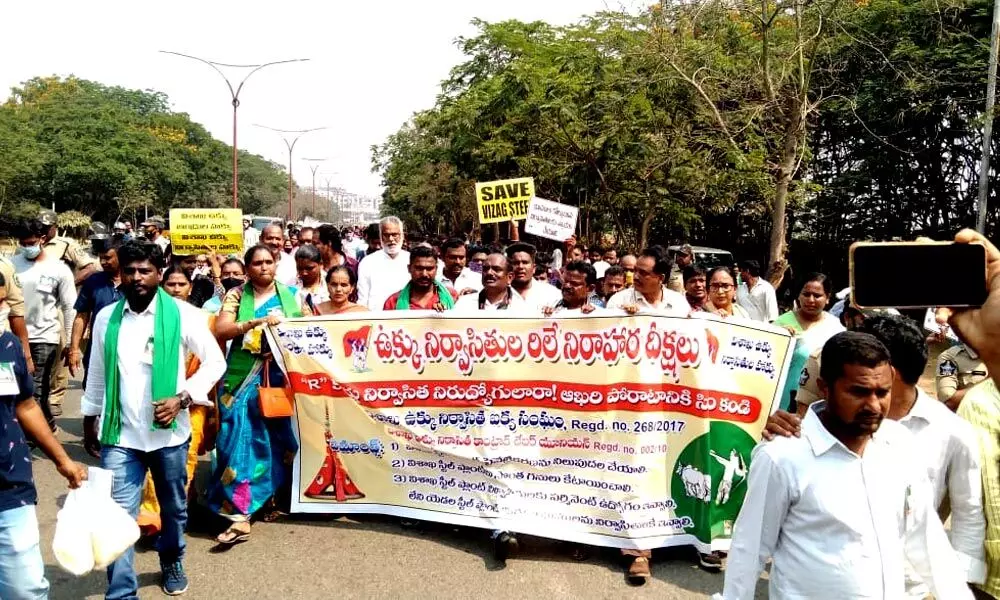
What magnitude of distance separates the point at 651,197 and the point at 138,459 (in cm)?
1547

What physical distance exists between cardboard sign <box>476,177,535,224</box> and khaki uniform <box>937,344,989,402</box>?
25.4ft

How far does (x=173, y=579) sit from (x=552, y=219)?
9.11 metres

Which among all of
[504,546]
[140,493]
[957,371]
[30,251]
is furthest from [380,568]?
[30,251]

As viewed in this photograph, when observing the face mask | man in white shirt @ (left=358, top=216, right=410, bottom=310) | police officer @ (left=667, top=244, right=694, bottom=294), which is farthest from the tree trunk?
the face mask

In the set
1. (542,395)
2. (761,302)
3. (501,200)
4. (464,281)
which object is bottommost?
(542,395)

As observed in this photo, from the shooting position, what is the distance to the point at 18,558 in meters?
3.02

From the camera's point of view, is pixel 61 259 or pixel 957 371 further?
pixel 61 259

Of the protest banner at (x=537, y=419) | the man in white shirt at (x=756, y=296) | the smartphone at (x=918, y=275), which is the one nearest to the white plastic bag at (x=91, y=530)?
the protest banner at (x=537, y=419)

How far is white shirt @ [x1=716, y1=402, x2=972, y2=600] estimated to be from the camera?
227cm

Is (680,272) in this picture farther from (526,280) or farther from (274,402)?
(274,402)

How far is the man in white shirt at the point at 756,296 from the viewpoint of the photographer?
26.2 ft

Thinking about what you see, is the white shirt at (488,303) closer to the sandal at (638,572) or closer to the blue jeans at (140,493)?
the sandal at (638,572)

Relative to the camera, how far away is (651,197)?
18.0m

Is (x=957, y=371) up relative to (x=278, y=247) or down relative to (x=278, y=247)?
down
